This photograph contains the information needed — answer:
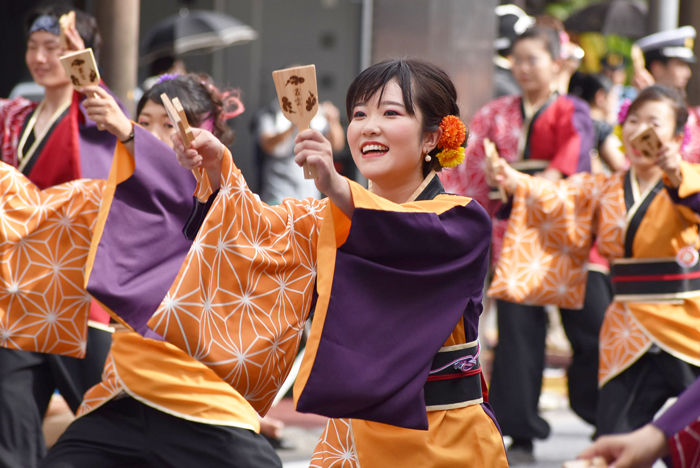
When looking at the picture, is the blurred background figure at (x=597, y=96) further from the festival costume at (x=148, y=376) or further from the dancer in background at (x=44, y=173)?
the festival costume at (x=148, y=376)

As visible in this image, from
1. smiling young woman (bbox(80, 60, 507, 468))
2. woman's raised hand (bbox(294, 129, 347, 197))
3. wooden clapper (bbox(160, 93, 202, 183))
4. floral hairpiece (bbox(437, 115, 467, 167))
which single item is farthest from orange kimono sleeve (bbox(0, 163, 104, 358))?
woman's raised hand (bbox(294, 129, 347, 197))

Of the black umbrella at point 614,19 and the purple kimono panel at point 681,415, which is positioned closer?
the purple kimono panel at point 681,415

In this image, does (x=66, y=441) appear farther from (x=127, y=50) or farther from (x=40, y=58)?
(x=127, y=50)

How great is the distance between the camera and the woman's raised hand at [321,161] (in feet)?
6.51

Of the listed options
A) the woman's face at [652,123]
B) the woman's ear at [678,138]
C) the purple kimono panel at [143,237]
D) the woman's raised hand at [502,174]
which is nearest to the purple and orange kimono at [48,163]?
the purple kimono panel at [143,237]

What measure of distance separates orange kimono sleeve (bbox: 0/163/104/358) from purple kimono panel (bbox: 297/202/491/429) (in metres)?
1.50

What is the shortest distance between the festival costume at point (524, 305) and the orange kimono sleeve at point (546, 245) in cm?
16

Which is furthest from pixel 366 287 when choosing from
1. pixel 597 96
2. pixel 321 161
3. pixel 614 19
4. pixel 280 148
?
pixel 614 19

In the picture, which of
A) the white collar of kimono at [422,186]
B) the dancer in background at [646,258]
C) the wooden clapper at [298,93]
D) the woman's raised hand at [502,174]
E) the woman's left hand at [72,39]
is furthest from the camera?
the woman's raised hand at [502,174]

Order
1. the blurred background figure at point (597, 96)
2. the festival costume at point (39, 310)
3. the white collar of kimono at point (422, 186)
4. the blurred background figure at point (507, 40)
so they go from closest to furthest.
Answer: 1. the white collar of kimono at point (422, 186)
2. the festival costume at point (39, 310)
3. the blurred background figure at point (597, 96)
4. the blurred background figure at point (507, 40)

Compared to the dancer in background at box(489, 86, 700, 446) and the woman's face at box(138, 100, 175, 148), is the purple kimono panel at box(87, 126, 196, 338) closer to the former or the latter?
the woman's face at box(138, 100, 175, 148)

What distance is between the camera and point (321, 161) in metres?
1.98

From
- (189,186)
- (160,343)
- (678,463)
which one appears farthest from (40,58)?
(678,463)

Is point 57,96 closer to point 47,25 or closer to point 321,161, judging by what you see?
point 47,25
